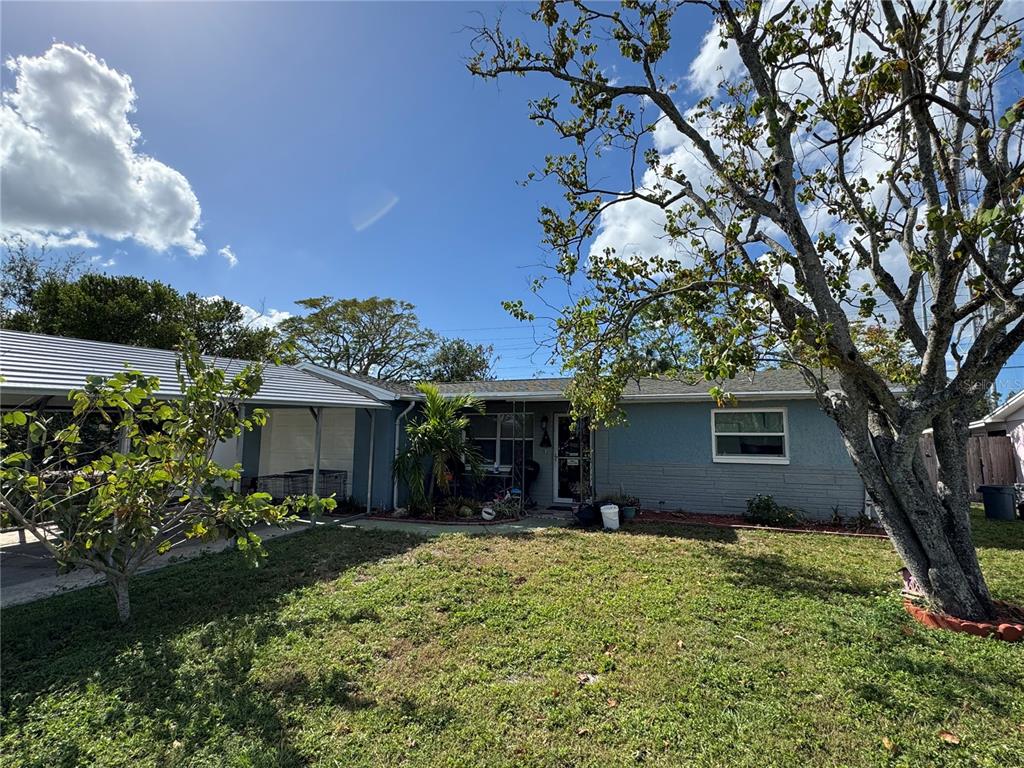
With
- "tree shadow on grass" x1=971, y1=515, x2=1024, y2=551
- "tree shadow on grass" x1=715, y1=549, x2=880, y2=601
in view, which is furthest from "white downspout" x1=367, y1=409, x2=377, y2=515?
"tree shadow on grass" x1=971, y1=515, x2=1024, y2=551

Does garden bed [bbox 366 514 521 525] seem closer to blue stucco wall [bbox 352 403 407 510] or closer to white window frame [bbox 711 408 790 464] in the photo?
blue stucco wall [bbox 352 403 407 510]

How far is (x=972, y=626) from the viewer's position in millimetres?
4102

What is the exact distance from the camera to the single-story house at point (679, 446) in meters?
9.48

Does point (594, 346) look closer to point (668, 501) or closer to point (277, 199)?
point (668, 501)

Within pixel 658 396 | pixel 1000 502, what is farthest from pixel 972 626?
pixel 1000 502

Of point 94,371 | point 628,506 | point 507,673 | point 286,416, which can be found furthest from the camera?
point 286,416

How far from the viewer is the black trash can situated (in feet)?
34.2

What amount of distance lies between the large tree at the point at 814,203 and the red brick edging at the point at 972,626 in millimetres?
152

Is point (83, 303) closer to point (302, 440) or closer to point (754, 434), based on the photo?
point (302, 440)

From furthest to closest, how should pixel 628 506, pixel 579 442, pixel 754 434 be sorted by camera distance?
pixel 579 442 < pixel 754 434 < pixel 628 506

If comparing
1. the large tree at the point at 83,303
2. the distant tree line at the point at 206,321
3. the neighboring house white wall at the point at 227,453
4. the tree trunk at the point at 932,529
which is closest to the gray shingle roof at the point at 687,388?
the tree trunk at the point at 932,529

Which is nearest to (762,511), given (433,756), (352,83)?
(433,756)

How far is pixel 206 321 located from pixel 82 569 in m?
21.3

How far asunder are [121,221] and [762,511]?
18660 millimetres
